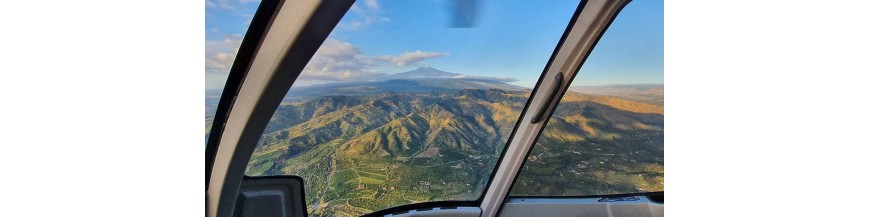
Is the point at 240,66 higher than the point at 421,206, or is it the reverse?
the point at 240,66

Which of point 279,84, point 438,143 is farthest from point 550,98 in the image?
point 279,84

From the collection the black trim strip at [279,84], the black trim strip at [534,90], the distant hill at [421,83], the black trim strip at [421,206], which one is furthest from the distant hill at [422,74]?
the black trim strip at [279,84]

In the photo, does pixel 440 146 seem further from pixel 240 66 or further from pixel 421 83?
pixel 240 66

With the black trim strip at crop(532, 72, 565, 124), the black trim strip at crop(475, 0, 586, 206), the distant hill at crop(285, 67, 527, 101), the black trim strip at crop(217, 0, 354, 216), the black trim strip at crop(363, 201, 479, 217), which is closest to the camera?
the black trim strip at crop(217, 0, 354, 216)

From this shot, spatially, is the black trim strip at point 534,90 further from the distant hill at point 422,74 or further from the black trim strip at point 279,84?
the black trim strip at point 279,84

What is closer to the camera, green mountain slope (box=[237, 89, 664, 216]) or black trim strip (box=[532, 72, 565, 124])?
black trim strip (box=[532, 72, 565, 124])

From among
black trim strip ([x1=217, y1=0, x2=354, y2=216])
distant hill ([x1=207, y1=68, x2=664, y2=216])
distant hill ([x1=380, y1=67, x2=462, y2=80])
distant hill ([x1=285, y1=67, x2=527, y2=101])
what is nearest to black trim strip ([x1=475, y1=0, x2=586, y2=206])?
distant hill ([x1=207, y1=68, x2=664, y2=216])

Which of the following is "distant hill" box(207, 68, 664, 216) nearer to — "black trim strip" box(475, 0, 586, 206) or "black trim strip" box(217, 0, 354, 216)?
"black trim strip" box(475, 0, 586, 206)

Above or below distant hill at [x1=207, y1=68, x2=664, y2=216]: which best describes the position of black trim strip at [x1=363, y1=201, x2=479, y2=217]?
below
